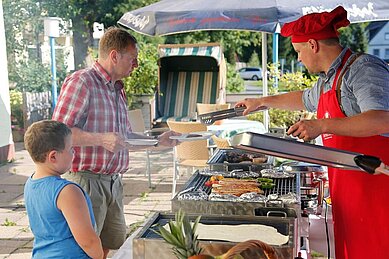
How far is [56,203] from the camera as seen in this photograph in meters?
1.88

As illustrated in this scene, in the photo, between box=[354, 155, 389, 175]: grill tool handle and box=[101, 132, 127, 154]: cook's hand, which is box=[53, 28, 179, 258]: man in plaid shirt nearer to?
box=[101, 132, 127, 154]: cook's hand

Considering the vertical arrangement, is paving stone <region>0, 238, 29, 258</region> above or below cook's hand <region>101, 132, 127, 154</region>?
below

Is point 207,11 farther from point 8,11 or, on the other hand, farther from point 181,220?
point 8,11

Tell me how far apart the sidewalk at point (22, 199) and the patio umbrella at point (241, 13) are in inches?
61.9

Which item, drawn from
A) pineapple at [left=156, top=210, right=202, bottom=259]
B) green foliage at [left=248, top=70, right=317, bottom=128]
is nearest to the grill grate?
pineapple at [left=156, top=210, right=202, bottom=259]

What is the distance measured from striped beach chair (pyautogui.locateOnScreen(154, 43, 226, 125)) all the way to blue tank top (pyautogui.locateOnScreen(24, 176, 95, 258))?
773 cm

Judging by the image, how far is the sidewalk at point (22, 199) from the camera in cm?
453

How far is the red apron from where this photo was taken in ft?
6.88

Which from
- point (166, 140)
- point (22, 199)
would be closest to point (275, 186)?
point (166, 140)

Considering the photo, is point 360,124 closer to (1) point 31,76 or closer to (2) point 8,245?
(2) point 8,245

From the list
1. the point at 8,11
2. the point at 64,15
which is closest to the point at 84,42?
the point at 64,15

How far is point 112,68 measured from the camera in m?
2.61

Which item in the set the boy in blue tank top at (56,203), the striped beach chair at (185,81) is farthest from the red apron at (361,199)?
the striped beach chair at (185,81)

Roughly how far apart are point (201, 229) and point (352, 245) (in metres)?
0.78
